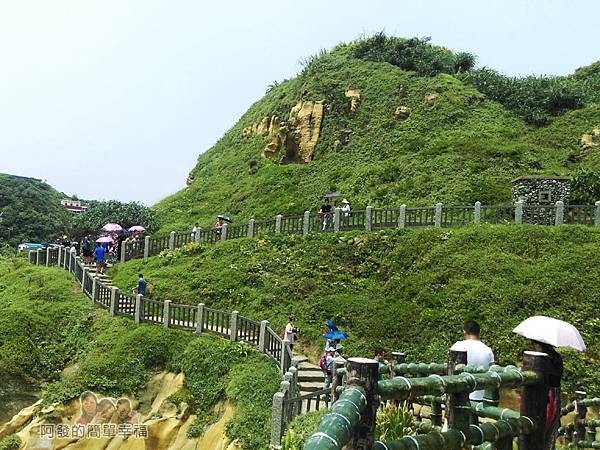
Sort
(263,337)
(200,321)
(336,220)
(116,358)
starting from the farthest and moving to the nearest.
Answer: (336,220), (200,321), (116,358), (263,337)

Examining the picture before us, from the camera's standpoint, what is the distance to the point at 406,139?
108 feet

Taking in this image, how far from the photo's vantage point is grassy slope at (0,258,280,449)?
12016 millimetres

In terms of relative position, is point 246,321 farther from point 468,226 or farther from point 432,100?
point 432,100

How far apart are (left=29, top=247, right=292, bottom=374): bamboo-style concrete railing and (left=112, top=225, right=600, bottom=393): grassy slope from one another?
4.64 ft

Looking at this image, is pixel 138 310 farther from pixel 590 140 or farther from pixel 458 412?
pixel 590 140

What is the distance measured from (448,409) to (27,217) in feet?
228

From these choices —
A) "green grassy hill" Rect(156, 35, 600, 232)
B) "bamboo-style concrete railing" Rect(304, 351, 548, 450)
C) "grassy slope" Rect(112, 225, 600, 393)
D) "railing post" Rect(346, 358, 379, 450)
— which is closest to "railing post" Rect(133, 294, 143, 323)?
"grassy slope" Rect(112, 225, 600, 393)

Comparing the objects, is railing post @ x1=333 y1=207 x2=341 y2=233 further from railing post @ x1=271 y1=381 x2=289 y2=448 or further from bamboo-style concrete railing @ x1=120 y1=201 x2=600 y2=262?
railing post @ x1=271 y1=381 x2=289 y2=448

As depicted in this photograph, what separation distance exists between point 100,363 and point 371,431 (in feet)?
45.7

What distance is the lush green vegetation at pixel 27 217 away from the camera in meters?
62.1

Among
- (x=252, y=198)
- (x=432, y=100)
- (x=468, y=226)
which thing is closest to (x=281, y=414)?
(x=468, y=226)

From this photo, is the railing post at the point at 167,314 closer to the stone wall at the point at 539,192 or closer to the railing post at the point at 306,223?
the railing post at the point at 306,223

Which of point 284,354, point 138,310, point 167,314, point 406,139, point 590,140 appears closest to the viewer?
point 284,354

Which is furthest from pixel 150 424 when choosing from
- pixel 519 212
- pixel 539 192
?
pixel 539 192
